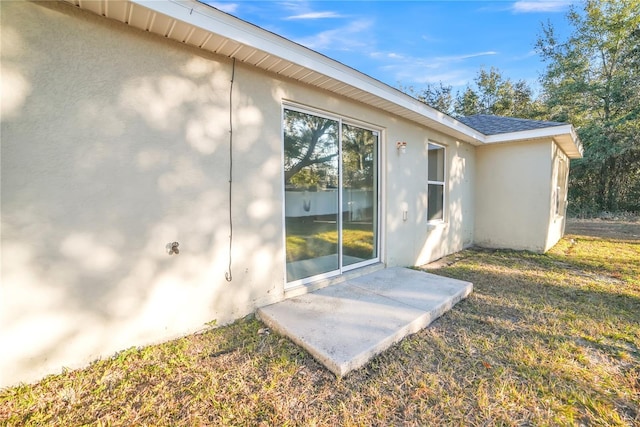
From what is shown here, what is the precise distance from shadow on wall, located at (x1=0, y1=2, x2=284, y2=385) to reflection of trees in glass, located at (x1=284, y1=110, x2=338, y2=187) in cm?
58

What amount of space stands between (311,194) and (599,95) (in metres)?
18.4

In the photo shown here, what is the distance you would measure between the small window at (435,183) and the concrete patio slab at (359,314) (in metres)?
2.47

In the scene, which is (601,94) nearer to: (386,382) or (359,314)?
(359,314)

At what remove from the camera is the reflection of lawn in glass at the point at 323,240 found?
12.2 feet

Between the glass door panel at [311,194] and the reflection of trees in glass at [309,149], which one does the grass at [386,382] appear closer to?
the glass door panel at [311,194]

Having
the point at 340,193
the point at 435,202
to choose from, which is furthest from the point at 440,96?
the point at 340,193

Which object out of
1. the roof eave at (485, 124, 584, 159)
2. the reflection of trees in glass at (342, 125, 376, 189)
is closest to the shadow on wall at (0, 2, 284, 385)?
the reflection of trees in glass at (342, 125, 376, 189)

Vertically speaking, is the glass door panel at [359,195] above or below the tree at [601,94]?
below

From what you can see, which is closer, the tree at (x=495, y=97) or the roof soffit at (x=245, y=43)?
the roof soffit at (x=245, y=43)

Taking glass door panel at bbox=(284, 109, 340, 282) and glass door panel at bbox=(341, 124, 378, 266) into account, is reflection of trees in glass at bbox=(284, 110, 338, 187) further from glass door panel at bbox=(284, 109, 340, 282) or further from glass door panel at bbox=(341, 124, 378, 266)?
glass door panel at bbox=(341, 124, 378, 266)

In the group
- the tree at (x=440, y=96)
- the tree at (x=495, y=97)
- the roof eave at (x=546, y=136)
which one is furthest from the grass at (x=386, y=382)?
the tree at (x=440, y=96)

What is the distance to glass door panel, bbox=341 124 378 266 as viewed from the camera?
14.2ft

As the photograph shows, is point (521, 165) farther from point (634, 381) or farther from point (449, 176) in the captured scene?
point (634, 381)

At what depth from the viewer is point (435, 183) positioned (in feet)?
20.9
